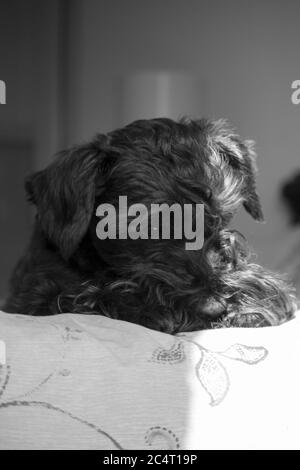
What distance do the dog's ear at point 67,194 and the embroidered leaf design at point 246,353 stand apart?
0.78 m

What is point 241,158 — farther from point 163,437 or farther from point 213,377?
point 163,437

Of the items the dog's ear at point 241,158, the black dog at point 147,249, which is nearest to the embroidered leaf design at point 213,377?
the black dog at point 147,249

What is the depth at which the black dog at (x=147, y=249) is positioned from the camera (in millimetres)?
1673

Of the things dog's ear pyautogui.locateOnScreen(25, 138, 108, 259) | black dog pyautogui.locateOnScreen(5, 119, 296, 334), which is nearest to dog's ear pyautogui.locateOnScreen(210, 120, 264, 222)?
black dog pyautogui.locateOnScreen(5, 119, 296, 334)

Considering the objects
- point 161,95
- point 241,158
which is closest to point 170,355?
point 241,158

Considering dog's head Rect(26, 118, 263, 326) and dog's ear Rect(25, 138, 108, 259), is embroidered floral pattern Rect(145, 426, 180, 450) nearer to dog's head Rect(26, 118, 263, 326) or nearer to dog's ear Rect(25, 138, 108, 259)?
dog's head Rect(26, 118, 263, 326)

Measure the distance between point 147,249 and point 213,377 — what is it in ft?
2.37

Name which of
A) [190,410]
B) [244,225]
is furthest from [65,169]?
[244,225]

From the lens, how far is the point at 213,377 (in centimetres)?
119

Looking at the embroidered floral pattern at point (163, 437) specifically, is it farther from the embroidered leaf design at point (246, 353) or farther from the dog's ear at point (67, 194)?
the dog's ear at point (67, 194)

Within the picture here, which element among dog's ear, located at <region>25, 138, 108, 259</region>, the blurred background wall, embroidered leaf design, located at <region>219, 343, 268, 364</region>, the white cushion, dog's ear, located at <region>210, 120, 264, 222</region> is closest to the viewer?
the white cushion

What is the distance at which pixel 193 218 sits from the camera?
184 centimetres

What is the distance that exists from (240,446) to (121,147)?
3.93 feet

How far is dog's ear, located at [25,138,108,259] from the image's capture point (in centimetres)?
195
